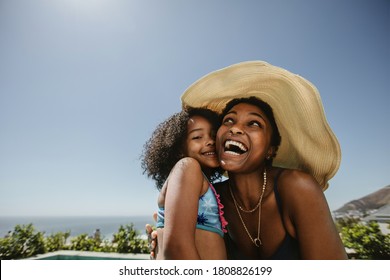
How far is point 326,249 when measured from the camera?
188 centimetres

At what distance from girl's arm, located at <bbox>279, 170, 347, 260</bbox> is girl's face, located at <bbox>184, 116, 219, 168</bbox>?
1.88 feet

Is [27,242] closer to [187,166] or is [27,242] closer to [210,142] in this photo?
[210,142]

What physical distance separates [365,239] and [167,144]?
3183 mm

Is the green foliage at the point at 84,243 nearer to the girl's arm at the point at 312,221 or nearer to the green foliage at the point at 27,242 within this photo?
the green foliage at the point at 27,242

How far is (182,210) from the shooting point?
1.70 metres

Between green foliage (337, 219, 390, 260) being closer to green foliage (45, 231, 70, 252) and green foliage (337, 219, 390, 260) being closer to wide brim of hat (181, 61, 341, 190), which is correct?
wide brim of hat (181, 61, 341, 190)

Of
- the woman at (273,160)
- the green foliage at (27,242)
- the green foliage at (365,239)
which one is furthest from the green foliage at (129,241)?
the woman at (273,160)

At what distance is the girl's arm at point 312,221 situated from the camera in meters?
1.87

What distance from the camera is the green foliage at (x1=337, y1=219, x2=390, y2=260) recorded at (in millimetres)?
3479

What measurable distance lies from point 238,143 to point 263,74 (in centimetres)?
63

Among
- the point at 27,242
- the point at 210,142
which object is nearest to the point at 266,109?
the point at 210,142

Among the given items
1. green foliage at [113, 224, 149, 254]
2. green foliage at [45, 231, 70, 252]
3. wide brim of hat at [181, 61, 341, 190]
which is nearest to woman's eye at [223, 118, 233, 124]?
wide brim of hat at [181, 61, 341, 190]
